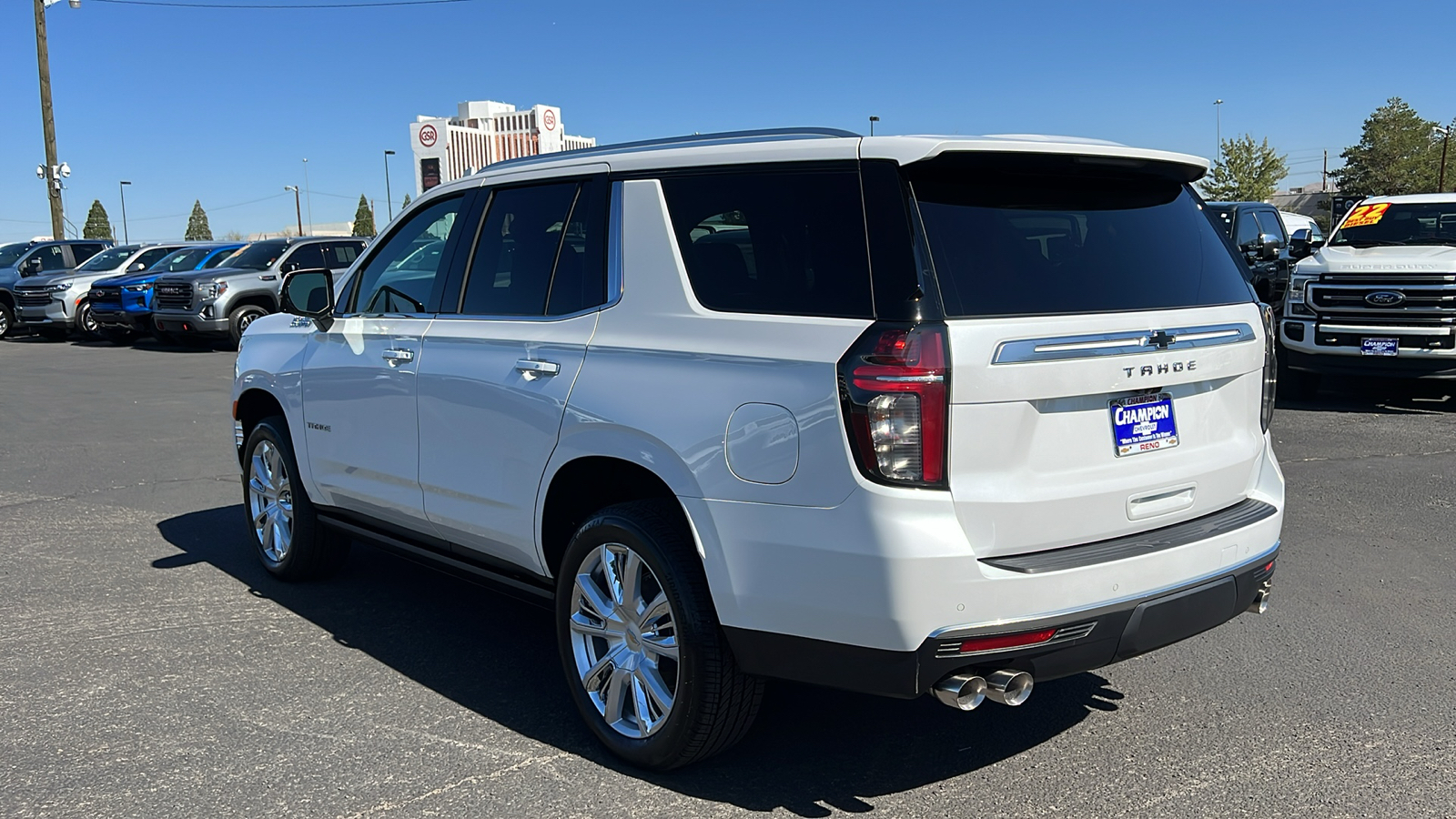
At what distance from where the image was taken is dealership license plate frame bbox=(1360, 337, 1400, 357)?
10.9 metres

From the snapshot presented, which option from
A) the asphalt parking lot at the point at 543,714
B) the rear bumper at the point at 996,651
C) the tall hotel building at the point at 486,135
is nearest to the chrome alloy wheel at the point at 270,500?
the asphalt parking lot at the point at 543,714

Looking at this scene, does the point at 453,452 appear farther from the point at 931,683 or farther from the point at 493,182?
the point at 931,683

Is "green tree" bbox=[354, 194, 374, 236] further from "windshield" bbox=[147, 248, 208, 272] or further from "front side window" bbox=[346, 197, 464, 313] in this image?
"front side window" bbox=[346, 197, 464, 313]

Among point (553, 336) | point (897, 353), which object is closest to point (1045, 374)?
point (897, 353)

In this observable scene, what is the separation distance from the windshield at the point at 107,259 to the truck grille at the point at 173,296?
5.67 m

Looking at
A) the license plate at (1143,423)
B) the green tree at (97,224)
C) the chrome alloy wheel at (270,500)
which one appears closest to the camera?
the license plate at (1143,423)

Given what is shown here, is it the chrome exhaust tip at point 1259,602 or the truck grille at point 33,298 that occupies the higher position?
the truck grille at point 33,298

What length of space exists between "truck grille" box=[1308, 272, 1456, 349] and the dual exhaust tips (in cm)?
931

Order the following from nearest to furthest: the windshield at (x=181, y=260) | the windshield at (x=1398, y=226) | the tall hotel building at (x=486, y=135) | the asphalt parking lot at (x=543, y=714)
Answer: the asphalt parking lot at (x=543, y=714)
the windshield at (x=1398, y=226)
the windshield at (x=181, y=260)
the tall hotel building at (x=486, y=135)

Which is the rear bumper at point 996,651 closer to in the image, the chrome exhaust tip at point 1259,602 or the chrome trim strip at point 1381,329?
the chrome exhaust tip at point 1259,602

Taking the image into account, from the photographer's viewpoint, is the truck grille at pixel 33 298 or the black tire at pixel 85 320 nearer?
the black tire at pixel 85 320

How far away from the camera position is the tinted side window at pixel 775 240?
10.8 ft

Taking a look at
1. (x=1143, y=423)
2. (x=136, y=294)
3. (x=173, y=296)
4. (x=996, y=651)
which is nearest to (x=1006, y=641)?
(x=996, y=651)

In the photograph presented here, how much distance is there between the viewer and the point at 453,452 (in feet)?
14.6
